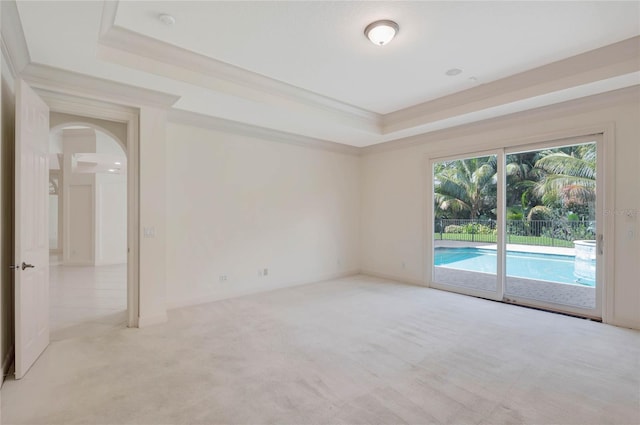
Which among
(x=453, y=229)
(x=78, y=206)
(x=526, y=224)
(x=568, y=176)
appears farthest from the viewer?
(x=78, y=206)

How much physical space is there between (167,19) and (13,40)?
1185mm

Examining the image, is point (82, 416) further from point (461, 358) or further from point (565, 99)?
point (565, 99)

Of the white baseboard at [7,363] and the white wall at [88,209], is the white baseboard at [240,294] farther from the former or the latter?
the white wall at [88,209]

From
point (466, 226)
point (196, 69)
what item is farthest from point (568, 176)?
point (196, 69)

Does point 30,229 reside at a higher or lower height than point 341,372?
higher

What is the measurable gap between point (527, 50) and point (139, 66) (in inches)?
157

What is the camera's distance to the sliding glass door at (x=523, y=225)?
13.5ft

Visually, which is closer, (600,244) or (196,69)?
(196,69)

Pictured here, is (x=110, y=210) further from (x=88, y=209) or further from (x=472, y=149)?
(x=472, y=149)

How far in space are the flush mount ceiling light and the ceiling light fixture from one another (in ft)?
5.63

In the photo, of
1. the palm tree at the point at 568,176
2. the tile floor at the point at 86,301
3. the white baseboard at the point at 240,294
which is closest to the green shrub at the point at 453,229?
the palm tree at the point at 568,176

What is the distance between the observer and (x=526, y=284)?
16.4 feet

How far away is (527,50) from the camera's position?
3.28m

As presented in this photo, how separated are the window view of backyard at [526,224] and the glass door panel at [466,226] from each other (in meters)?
0.02
